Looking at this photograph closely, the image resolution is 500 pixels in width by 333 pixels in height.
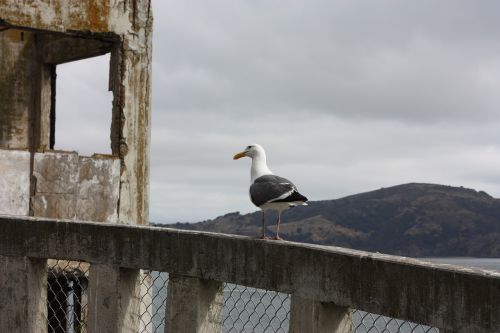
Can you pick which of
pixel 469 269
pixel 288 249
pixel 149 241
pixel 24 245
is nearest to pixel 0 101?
pixel 24 245

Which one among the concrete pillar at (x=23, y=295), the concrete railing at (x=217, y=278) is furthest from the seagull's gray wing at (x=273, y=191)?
the concrete pillar at (x=23, y=295)

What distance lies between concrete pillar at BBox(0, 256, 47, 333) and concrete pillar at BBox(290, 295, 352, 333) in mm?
2282

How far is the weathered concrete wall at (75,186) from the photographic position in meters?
11.1

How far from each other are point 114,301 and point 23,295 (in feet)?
3.08

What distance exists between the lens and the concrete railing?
353cm

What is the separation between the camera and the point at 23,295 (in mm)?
5633

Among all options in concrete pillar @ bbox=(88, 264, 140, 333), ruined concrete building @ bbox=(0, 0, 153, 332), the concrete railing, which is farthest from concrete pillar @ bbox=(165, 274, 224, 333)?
ruined concrete building @ bbox=(0, 0, 153, 332)

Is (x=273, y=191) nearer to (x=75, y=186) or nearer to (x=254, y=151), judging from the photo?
(x=254, y=151)

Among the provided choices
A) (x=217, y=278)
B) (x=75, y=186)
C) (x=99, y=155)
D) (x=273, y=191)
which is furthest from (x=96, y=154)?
(x=217, y=278)

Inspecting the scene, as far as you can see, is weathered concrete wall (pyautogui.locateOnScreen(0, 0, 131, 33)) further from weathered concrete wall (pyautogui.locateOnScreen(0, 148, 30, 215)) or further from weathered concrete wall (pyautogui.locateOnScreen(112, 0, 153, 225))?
weathered concrete wall (pyautogui.locateOnScreen(0, 148, 30, 215))

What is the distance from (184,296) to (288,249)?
721 millimetres

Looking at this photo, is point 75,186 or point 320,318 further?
point 75,186

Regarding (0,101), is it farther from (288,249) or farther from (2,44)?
(288,249)

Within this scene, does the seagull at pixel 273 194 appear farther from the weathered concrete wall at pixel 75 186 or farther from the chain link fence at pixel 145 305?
the weathered concrete wall at pixel 75 186
